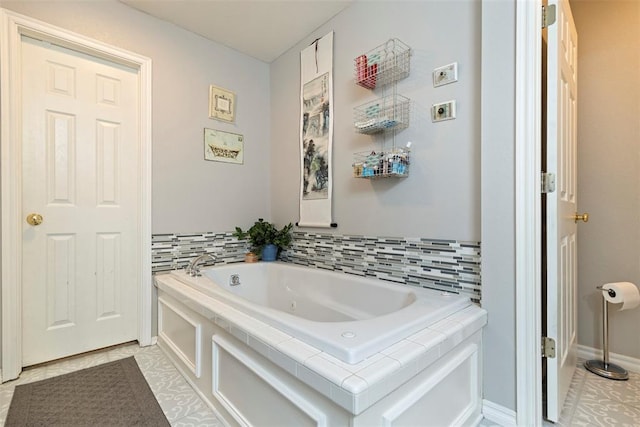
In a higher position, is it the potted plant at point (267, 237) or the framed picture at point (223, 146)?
the framed picture at point (223, 146)

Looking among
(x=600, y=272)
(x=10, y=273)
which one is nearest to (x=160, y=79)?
(x=10, y=273)

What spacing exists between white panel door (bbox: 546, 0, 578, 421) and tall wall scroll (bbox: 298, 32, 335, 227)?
1300 millimetres

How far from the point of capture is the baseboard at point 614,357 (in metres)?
1.71

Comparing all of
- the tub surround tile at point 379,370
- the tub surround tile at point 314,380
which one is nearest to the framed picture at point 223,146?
the tub surround tile at point 314,380

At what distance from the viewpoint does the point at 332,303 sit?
1.93 m

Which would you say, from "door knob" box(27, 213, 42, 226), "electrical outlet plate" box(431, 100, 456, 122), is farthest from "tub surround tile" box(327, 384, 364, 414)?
"door knob" box(27, 213, 42, 226)

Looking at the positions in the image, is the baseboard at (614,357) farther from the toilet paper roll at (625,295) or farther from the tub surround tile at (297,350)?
the tub surround tile at (297,350)

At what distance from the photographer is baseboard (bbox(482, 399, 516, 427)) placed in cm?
125

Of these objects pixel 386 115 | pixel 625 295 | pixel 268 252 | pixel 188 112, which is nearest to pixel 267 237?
pixel 268 252

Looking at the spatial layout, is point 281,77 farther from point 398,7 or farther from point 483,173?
point 483,173

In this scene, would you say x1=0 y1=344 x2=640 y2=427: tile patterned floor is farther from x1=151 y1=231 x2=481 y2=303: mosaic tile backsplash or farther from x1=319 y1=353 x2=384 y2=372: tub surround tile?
x1=319 y1=353 x2=384 y2=372: tub surround tile

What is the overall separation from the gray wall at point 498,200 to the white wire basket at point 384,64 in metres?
0.46

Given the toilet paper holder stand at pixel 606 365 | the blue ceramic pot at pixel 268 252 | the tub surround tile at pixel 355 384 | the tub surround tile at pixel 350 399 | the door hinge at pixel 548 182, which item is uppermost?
the door hinge at pixel 548 182

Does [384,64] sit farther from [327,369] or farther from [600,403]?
[600,403]
